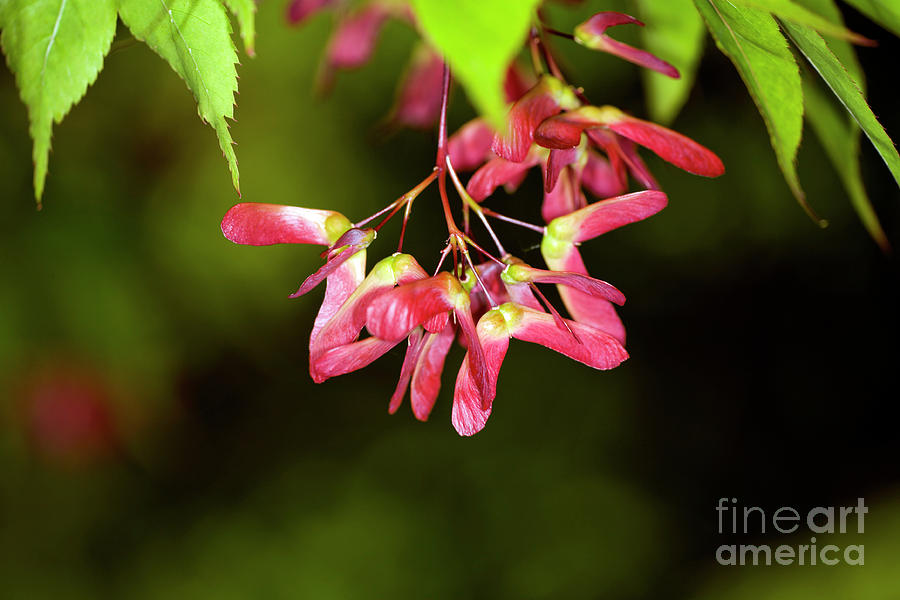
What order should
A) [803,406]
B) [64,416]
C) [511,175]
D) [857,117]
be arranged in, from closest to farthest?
[857,117]
[511,175]
[64,416]
[803,406]

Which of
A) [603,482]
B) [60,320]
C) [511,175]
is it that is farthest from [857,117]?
[603,482]

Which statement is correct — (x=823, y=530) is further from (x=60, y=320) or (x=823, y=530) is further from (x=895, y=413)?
(x=60, y=320)

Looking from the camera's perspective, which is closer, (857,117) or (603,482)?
(857,117)

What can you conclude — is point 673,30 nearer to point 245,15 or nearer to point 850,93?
point 850,93

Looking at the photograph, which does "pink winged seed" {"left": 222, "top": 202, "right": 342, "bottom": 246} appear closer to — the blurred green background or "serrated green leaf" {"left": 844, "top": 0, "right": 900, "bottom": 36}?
"serrated green leaf" {"left": 844, "top": 0, "right": 900, "bottom": 36}

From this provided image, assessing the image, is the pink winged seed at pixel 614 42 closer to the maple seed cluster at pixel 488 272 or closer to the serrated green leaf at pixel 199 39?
the maple seed cluster at pixel 488 272

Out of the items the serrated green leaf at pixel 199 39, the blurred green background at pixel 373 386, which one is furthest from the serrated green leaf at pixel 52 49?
the blurred green background at pixel 373 386

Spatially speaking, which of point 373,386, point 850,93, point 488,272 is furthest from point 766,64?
point 373,386
